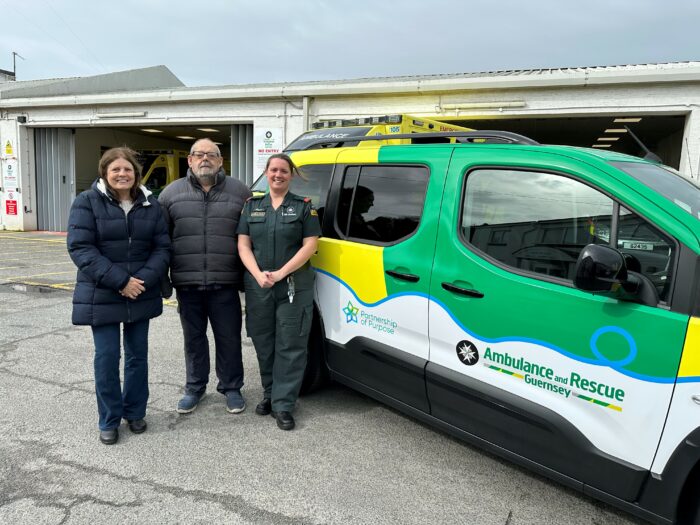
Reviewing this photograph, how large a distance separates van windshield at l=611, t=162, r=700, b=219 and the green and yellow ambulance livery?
1 cm

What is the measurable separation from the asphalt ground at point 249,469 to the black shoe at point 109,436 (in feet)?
0.12

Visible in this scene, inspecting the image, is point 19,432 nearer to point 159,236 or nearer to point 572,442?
point 159,236

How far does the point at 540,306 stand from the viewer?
2158 millimetres

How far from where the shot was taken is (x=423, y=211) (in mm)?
2742

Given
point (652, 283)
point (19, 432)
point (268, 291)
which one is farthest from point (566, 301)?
point (19, 432)

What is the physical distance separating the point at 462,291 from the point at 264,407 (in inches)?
69.3

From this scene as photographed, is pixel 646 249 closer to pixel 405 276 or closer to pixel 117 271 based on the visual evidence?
pixel 405 276

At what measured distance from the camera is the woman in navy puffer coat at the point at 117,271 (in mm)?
2824

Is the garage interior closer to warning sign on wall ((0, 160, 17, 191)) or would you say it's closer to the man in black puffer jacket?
warning sign on wall ((0, 160, 17, 191))

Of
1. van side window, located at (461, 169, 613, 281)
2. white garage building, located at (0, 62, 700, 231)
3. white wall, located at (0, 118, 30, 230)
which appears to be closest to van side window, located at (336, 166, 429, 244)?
van side window, located at (461, 169, 613, 281)

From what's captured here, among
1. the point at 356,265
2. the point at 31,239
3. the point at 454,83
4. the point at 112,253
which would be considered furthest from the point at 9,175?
the point at 356,265

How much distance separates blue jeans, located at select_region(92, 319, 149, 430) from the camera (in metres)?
2.99

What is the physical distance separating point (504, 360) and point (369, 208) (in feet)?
4.24

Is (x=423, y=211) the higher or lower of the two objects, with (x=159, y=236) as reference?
higher
